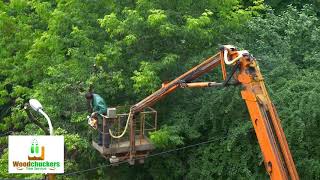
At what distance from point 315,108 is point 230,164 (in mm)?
2827

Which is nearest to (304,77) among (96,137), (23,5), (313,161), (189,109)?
(313,161)

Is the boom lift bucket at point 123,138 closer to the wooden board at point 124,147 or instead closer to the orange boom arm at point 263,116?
the wooden board at point 124,147

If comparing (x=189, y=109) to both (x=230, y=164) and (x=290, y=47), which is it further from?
(x=290, y=47)

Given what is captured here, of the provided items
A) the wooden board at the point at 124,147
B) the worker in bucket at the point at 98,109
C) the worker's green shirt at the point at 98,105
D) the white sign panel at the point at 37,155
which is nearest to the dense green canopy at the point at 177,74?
the wooden board at the point at 124,147

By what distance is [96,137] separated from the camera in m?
13.5

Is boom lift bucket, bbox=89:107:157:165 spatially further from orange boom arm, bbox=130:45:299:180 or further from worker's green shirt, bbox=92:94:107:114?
orange boom arm, bbox=130:45:299:180

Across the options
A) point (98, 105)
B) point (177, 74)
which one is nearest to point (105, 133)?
point (98, 105)

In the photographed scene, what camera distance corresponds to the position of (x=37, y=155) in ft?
28.9

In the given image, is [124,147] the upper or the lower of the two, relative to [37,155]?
lower

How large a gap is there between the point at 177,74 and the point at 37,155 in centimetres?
673

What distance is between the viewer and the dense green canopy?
12914mm

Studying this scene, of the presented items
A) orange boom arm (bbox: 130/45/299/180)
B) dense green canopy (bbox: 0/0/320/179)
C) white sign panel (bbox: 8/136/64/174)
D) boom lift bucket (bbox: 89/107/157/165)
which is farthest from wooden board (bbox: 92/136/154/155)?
orange boom arm (bbox: 130/45/299/180)

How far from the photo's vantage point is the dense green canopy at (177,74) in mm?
12914

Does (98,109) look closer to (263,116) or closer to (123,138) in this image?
(123,138)
